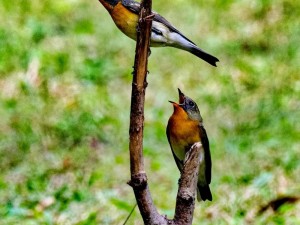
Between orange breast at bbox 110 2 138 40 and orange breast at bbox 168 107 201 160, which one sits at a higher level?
orange breast at bbox 110 2 138 40

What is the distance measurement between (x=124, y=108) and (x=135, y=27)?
400cm

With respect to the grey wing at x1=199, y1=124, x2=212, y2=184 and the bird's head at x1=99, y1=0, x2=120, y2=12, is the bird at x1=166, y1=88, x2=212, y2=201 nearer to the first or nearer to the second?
the grey wing at x1=199, y1=124, x2=212, y2=184

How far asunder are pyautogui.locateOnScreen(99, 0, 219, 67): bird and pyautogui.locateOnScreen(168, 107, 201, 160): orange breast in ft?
1.29

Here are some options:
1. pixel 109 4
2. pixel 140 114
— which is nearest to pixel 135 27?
pixel 109 4

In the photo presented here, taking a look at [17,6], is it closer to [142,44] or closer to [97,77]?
[97,77]

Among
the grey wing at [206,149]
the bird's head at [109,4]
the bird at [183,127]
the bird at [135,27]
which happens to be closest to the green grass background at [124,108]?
the grey wing at [206,149]

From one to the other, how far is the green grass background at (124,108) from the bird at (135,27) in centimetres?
179

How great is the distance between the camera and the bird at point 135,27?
4.52m

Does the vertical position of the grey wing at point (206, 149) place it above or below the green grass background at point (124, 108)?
below

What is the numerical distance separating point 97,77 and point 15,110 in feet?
4.43

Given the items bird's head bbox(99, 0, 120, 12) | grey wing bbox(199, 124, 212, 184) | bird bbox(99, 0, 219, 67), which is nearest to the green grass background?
grey wing bbox(199, 124, 212, 184)

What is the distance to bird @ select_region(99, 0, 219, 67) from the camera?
4516mm

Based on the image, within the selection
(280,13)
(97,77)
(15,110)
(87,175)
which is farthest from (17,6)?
(87,175)

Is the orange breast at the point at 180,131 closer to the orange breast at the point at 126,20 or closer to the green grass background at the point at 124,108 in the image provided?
the orange breast at the point at 126,20
